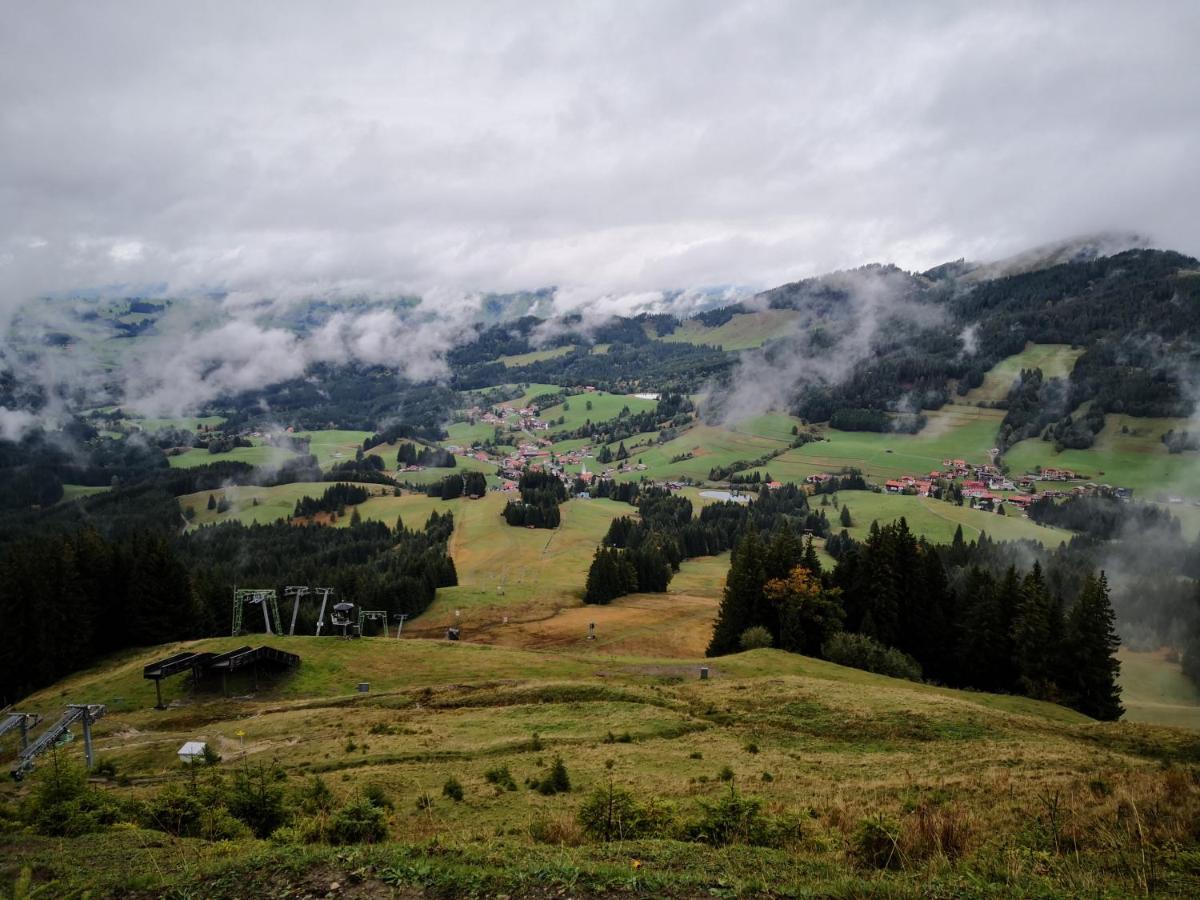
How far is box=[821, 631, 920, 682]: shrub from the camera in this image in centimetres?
→ 5872

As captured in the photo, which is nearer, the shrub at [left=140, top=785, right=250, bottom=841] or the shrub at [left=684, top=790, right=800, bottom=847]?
the shrub at [left=684, top=790, right=800, bottom=847]

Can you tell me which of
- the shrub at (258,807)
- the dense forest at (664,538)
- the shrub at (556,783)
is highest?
the shrub at (258,807)

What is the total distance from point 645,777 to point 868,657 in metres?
41.1

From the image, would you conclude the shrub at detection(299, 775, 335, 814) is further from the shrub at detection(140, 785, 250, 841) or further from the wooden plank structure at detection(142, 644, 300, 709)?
the wooden plank structure at detection(142, 644, 300, 709)

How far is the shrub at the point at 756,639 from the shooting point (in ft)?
218

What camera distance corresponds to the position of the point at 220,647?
60.2 m

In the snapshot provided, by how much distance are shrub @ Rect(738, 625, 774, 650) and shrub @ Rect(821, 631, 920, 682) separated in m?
6.45

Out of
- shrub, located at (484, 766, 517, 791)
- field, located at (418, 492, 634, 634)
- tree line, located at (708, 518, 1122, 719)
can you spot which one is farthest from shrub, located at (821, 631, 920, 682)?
field, located at (418, 492, 634, 634)

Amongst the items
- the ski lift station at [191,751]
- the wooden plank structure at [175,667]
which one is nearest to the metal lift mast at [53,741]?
the ski lift station at [191,751]

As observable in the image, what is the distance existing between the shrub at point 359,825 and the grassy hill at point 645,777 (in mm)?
1628

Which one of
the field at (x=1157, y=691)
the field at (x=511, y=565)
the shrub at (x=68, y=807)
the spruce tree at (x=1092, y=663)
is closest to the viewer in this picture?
the shrub at (x=68, y=807)

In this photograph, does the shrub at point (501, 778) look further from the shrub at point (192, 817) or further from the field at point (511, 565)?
the field at point (511, 565)

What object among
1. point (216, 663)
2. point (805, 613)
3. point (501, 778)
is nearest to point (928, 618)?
point (805, 613)

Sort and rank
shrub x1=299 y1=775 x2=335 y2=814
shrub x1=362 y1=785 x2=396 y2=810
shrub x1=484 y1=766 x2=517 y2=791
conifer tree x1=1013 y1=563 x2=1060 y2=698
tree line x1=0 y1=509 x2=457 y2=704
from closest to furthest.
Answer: shrub x1=299 y1=775 x2=335 y2=814 < shrub x1=362 y1=785 x2=396 y2=810 < shrub x1=484 y1=766 x2=517 y2=791 < conifer tree x1=1013 y1=563 x2=1060 y2=698 < tree line x1=0 y1=509 x2=457 y2=704
